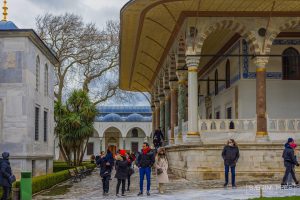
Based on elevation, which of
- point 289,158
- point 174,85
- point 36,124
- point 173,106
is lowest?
point 289,158

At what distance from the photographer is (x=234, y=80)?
70.2ft

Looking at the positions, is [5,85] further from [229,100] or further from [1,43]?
[229,100]

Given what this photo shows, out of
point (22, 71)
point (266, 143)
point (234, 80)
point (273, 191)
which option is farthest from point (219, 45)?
point (273, 191)

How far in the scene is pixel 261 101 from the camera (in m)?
17.7

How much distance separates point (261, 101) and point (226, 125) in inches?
55.4

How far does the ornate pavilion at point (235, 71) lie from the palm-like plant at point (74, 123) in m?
10.6

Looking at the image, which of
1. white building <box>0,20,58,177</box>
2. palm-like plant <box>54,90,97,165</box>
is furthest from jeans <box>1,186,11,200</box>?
palm-like plant <box>54,90,97,165</box>

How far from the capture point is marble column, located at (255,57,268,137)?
686 inches

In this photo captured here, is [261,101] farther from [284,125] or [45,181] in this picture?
[45,181]

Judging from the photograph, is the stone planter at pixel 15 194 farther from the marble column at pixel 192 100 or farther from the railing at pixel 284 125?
the railing at pixel 284 125

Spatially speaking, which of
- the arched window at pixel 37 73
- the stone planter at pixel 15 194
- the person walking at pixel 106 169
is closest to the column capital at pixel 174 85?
the arched window at pixel 37 73

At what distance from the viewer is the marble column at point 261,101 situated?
57.2 feet

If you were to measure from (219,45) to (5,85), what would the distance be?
9445 mm

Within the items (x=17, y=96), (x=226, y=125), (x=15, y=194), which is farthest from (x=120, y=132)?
(x=15, y=194)
